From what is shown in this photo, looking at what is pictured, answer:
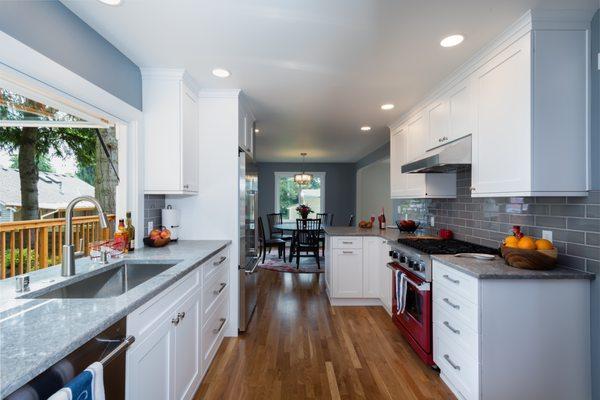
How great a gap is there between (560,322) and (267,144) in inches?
195

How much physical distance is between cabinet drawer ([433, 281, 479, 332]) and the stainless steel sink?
A: 181 cm

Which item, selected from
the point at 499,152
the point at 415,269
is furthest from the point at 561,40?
the point at 415,269

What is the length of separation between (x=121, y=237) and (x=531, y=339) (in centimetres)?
262

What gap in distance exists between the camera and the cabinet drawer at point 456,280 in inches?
70.8

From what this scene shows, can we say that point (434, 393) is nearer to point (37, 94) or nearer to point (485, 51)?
point (485, 51)

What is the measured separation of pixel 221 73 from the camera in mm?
2553

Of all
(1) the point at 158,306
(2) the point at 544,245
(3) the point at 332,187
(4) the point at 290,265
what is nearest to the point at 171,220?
(1) the point at 158,306

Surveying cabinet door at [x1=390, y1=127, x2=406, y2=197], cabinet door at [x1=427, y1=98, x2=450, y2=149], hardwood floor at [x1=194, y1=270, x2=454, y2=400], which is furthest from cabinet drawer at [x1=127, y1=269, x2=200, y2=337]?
cabinet door at [x1=390, y1=127, x2=406, y2=197]

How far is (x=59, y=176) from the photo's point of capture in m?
2.67

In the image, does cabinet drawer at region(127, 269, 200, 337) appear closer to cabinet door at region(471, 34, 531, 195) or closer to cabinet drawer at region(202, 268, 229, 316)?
cabinet drawer at region(202, 268, 229, 316)

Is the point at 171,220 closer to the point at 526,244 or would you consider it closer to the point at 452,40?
the point at 452,40

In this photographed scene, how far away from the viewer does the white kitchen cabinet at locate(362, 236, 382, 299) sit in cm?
373

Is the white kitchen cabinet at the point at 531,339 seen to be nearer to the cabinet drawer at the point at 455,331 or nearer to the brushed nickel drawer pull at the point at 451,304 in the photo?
the cabinet drawer at the point at 455,331

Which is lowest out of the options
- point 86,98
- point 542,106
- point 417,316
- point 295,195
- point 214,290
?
point 417,316
